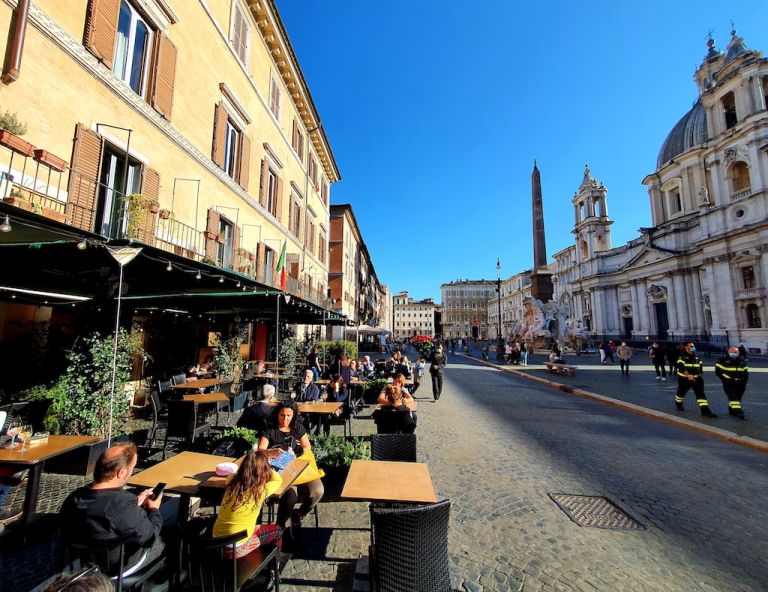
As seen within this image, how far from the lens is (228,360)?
1165 centimetres

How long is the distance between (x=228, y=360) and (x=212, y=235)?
3847 millimetres

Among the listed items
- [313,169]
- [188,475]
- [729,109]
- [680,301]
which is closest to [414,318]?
[680,301]

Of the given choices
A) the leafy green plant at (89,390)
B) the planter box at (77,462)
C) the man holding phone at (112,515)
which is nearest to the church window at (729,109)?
the leafy green plant at (89,390)

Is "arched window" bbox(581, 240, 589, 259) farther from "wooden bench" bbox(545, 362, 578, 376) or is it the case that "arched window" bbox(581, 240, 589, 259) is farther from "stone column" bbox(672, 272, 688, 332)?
"wooden bench" bbox(545, 362, 578, 376)

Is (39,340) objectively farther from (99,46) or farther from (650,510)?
(650,510)

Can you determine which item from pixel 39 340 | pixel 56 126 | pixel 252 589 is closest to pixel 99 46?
pixel 56 126

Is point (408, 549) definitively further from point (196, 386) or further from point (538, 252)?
point (538, 252)

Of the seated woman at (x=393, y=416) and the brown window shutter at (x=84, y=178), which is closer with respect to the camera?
the seated woman at (x=393, y=416)

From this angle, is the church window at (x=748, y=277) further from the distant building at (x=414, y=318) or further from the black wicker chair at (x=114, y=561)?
the distant building at (x=414, y=318)

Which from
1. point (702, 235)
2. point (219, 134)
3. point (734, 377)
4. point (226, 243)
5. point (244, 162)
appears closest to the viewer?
point (734, 377)

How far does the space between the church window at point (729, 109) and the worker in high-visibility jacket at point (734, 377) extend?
45.9 meters

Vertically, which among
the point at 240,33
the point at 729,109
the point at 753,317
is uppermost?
the point at 729,109

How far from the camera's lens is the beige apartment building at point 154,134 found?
628cm

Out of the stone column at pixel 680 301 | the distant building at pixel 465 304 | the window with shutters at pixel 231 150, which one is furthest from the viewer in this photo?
the distant building at pixel 465 304
